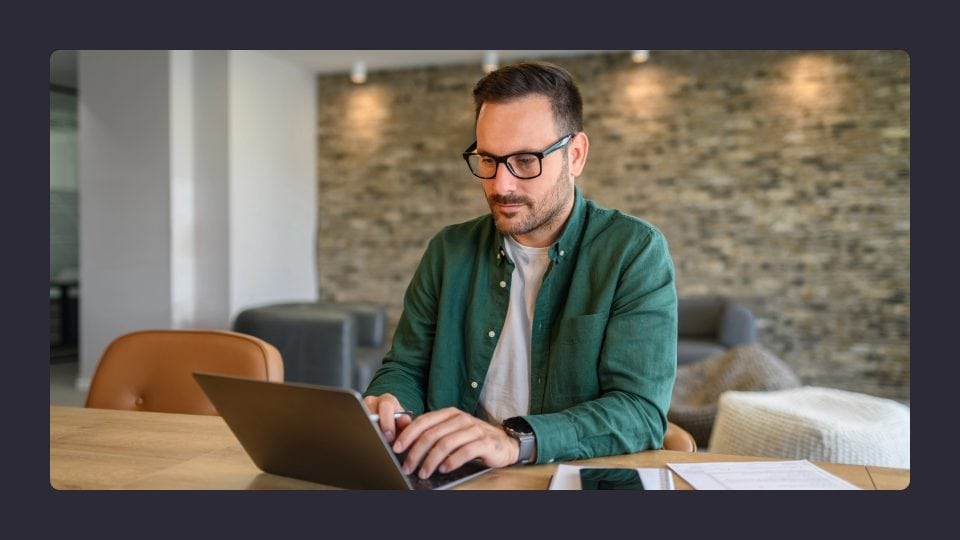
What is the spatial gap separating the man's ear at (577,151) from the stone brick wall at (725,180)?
3.89 meters

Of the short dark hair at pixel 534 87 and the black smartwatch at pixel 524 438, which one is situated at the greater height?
the short dark hair at pixel 534 87

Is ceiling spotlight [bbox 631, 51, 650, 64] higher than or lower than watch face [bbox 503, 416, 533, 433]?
higher

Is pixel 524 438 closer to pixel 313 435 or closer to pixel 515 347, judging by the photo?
pixel 313 435

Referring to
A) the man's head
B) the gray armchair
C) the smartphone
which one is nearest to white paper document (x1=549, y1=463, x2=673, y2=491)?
the smartphone

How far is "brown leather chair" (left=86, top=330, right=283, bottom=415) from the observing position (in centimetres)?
160

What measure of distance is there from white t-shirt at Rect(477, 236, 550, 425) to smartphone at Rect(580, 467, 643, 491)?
40 cm

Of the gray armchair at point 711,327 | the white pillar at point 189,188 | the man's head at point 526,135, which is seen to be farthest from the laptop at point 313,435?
the gray armchair at point 711,327

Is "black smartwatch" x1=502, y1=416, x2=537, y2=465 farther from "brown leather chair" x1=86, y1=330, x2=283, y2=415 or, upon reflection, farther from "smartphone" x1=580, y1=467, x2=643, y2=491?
"brown leather chair" x1=86, y1=330, x2=283, y2=415

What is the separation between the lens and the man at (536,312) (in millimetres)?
1075

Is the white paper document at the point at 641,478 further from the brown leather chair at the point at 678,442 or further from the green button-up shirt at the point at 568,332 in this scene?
the brown leather chair at the point at 678,442

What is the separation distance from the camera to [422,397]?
4.68 feet

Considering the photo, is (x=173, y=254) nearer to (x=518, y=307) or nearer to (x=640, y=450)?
(x=518, y=307)

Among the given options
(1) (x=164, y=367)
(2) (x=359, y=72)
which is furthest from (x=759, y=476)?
(2) (x=359, y=72)

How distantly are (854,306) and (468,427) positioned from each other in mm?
5090
